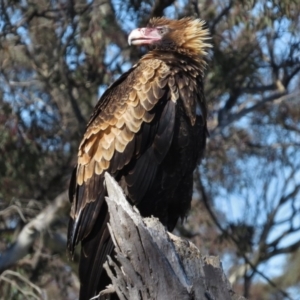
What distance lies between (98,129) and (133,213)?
1598mm

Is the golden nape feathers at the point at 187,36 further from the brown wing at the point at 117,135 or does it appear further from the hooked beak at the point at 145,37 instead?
the brown wing at the point at 117,135

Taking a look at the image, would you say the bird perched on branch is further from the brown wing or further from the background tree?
the background tree

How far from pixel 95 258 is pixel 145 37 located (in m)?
1.81

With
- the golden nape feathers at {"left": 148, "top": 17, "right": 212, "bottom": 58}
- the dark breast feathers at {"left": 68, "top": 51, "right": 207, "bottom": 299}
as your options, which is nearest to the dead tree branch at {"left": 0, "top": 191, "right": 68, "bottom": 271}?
the golden nape feathers at {"left": 148, "top": 17, "right": 212, "bottom": 58}

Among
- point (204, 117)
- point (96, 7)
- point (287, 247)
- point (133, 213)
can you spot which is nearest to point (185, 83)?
point (204, 117)

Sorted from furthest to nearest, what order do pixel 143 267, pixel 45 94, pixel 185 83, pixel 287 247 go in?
pixel 287 247, pixel 45 94, pixel 185 83, pixel 143 267

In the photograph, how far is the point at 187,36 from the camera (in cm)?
649

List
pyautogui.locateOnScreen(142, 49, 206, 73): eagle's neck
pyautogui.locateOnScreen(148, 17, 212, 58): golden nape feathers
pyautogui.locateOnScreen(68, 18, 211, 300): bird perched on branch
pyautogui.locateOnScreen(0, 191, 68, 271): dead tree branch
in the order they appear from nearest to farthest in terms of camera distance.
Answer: pyautogui.locateOnScreen(68, 18, 211, 300): bird perched on branch
pyautogui.locateOnScreen(142, 49, 206, 73): eagle's neck
pyautogui.locateOnScreen(148, 17, 212, 58): golden nape feathers
pyautogui.locateOnScreen(0, 191, 68, 271): dead tree branch

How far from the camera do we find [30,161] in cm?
1059

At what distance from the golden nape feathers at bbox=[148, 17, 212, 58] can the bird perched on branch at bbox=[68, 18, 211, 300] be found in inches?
11.2

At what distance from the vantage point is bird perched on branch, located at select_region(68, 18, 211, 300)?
565cm

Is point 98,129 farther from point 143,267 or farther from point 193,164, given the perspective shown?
point 143,267

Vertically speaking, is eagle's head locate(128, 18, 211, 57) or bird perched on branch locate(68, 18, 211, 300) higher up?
eagle's head locate(128, 18, 211, 57)

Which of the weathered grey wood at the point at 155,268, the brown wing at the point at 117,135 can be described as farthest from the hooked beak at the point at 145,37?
the weathered grey wood at the point at 155,268
